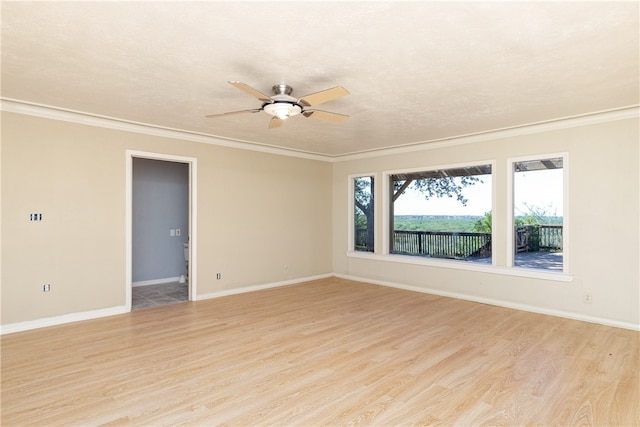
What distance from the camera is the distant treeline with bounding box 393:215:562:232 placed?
5.86 m

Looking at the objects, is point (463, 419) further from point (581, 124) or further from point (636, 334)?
point (581, 124)

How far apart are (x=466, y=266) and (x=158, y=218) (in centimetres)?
559

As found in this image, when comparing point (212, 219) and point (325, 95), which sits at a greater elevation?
point (325, 95)

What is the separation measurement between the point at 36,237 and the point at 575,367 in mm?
5732

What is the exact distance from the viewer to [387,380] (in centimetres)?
290

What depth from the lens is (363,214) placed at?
726cm

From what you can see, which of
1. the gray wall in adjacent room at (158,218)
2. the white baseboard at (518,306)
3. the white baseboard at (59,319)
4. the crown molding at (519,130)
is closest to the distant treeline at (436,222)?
the white baseboard at (518,306)

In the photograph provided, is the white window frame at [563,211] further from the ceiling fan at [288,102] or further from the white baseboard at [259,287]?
the white baseboard at [259,287]

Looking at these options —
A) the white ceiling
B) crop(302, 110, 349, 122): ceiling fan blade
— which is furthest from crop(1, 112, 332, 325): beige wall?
crop(302, 110, 349, 122): ceiling fan blade

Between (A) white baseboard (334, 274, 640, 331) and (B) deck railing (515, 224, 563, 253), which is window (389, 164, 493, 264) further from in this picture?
(A) white baseboard (334, 274, 640, 331)

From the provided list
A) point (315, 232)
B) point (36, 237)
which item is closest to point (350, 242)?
point (315, 232)

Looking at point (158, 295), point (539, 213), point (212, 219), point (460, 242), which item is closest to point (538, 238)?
point (539, 213)

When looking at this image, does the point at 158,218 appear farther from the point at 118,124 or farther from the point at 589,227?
the point at 589,227

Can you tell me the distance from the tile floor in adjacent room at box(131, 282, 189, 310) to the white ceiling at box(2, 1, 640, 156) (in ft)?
8.85
